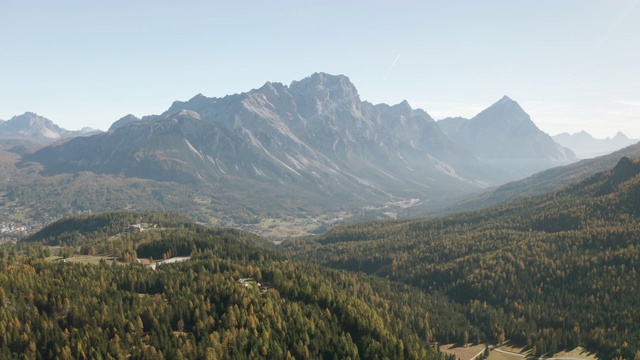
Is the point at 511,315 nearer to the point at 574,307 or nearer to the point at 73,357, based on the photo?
the point at 574,307

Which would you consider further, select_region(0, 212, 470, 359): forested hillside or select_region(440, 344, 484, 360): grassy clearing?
select_region(440, 344, 484, 360): grassy clearing

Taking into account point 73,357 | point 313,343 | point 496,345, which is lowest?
point 496,345

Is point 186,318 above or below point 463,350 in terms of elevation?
above

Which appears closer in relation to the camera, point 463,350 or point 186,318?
point 186,318

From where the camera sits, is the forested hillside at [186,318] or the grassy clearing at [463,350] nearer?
the forested hillside at [186,318]

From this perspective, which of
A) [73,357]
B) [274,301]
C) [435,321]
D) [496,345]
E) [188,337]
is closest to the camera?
[73,357]

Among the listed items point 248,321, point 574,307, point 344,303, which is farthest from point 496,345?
point 248,321

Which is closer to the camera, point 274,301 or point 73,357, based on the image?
point 73,357

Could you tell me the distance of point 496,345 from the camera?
15388 cm

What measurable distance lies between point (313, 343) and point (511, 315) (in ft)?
332

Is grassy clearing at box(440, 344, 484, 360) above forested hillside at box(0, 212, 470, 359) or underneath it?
underneath

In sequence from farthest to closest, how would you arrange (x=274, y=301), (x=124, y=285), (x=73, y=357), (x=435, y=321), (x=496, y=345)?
(x=435, y=321)
(x=496, y=345)
(x=124, y=285)
(x=274, y=301)
(x=73, y=357)

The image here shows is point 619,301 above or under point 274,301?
under

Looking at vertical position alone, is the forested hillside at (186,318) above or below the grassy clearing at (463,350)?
above
